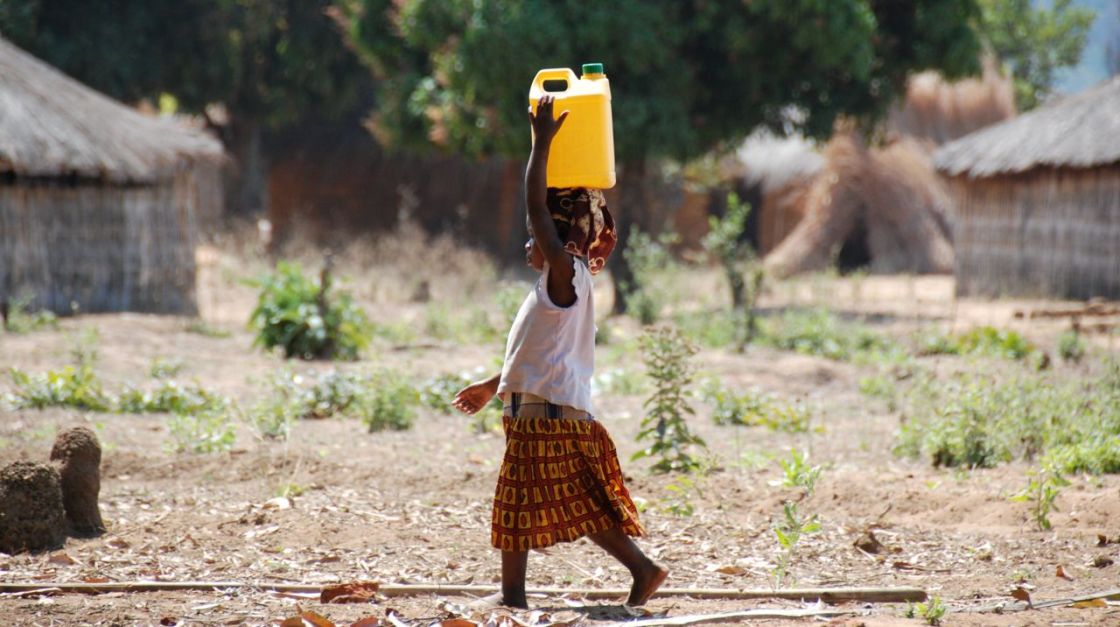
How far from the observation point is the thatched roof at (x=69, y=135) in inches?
464

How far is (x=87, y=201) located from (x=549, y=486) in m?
10.9

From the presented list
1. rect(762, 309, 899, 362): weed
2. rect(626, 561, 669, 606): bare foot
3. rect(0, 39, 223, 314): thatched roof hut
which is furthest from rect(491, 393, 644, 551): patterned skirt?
rect(0, 39, 223, 314): thatched roof hut

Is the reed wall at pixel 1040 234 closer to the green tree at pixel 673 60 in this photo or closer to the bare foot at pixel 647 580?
the green tree at pixel 673 60

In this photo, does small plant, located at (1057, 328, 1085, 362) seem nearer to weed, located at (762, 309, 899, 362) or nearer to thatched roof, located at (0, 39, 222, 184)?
weed, located at (762, 309, 899, 362)

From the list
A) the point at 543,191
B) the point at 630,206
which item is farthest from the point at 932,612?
the point at 630,206

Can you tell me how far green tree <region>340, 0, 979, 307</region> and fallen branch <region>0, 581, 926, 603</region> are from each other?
952 centimetres

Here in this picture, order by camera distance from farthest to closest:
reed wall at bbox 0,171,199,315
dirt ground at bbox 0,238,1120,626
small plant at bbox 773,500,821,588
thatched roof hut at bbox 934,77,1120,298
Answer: thatched roof hut at bbox 934,77,1120,298 → reed wall at bbox 0,171,199,315 → small plant at bbox 773,500,821,588 → dirt ground at bbox 0,238,1120,626

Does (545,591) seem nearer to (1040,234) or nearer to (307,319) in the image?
(307,319)

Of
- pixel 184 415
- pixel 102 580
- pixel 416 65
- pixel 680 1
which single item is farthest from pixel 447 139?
pixel 102 580

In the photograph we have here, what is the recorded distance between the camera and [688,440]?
214 inches

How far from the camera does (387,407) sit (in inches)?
269

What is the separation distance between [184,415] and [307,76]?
49.1 feet

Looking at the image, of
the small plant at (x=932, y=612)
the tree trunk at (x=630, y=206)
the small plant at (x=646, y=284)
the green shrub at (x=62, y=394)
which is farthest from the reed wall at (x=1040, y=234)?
the small plant at (x=932, y=612)

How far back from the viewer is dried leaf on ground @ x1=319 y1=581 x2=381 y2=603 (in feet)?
11.6
